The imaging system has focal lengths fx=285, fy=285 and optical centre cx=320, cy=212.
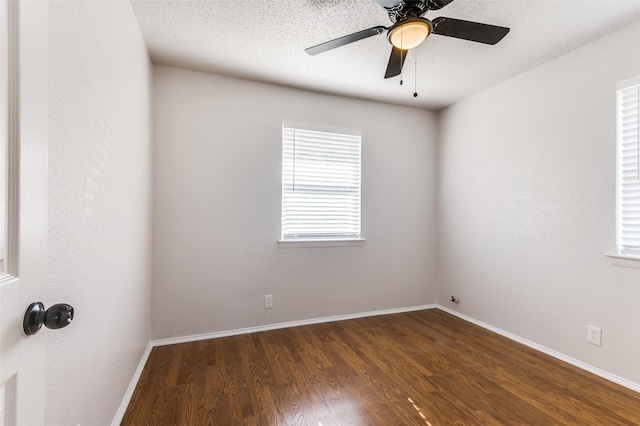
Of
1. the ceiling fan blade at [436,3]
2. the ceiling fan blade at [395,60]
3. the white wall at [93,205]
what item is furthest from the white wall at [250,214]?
the ceiling fan blade at [436,3]

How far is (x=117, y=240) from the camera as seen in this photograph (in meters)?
1.63

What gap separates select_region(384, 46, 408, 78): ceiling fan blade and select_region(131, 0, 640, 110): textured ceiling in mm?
263

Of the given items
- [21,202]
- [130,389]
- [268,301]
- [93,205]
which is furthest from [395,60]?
[130,389]

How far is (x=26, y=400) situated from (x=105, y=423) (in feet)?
3.92

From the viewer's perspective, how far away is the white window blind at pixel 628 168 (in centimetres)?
200

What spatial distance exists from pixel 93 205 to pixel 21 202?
826 mm

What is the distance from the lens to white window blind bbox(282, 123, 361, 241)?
3057 millimetres

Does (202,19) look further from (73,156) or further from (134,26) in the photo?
(73,156)

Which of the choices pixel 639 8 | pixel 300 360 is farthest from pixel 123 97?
pixel 639 8

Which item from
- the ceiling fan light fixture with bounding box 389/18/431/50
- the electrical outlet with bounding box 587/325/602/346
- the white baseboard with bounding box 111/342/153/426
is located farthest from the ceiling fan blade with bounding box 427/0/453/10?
the white baseboard with bounding box 111/342/153/426

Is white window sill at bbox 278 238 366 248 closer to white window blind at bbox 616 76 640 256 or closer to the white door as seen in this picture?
white window blind at bbox 616 76 640 256

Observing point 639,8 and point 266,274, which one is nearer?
point 639,8

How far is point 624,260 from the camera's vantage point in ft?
6.62

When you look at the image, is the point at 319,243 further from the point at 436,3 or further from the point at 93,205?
the point at 436,3
